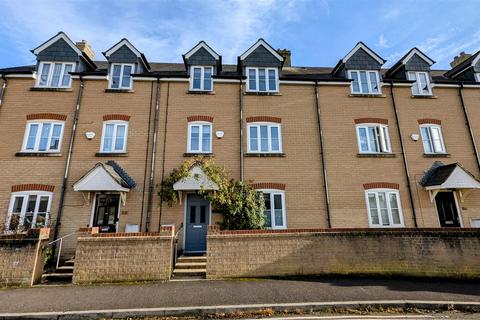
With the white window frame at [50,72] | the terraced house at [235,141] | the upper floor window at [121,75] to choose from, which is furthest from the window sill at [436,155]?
the white window frame at [50,72]

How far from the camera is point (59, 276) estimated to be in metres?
8.48

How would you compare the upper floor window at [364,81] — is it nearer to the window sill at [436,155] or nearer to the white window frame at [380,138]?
the white window frame at [380,138]

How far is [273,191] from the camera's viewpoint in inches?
460

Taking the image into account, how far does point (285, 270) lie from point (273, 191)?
4123 mm

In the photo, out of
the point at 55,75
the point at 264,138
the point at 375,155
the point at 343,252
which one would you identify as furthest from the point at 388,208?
the point at 55,75

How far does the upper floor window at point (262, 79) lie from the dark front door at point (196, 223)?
629 cm

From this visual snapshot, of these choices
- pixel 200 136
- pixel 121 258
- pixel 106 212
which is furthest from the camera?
pixel 200 136

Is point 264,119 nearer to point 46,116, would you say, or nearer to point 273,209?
point 273,209

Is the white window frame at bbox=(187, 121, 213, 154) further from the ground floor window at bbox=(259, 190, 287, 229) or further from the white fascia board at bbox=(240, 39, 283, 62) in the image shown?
the white fascia board at bbox=(240, 39, 283, 62)

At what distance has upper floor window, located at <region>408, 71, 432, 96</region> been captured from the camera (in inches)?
542

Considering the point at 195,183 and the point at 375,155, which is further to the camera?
the point at 375,155

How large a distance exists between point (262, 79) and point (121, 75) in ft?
23.7

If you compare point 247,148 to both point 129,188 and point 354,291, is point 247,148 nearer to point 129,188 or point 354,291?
point 129,188

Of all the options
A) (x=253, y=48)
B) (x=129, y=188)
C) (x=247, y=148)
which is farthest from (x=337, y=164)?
(x=129, y=188)
